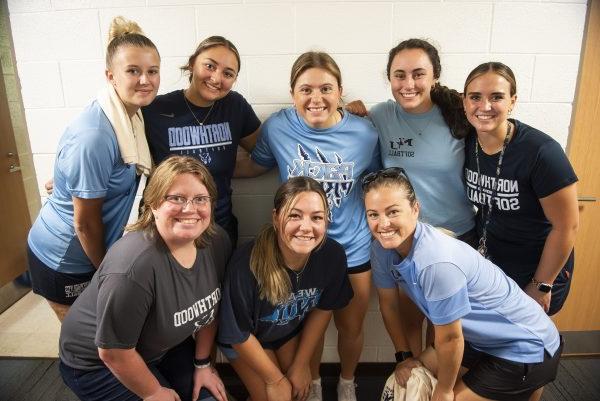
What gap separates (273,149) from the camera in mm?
1748

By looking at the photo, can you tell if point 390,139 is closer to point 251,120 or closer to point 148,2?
point 251,120

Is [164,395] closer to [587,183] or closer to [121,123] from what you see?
[121,123]

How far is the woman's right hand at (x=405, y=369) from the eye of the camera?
1653 millimetres

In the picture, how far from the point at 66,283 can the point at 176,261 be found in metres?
0.66

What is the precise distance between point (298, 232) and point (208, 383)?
0.74m

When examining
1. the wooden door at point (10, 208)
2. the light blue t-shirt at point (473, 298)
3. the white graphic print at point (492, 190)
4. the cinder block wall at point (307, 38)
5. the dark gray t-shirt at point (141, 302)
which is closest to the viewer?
the dark gray t-shirt at point (141, 302)

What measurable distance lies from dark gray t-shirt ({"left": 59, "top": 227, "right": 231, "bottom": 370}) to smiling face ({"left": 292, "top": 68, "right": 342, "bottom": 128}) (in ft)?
2.10

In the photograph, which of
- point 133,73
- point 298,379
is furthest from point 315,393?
point 133,73

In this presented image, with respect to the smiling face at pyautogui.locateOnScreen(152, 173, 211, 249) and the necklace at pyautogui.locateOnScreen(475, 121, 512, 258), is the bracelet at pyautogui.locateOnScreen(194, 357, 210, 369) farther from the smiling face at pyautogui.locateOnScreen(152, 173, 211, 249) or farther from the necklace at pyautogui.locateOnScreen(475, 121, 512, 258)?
the necklace at pyautogui.locateOnScreen(475, 121, 512, 258)

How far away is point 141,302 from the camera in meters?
1.21

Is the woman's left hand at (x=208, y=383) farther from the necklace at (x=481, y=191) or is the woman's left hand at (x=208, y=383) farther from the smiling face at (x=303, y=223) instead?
the necklace at (x=481, y=191)

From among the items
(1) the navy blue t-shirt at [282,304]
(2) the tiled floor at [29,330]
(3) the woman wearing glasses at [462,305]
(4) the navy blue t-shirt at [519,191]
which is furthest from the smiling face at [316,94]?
(2) the tiled floor at [29,330]

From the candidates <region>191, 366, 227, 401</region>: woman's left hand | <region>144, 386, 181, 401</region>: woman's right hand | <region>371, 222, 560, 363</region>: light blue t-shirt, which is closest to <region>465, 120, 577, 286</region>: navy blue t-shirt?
<region>371, 222, 560, 363</region>: light blue t-shirt

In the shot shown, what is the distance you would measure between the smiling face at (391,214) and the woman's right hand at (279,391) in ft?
2.43
